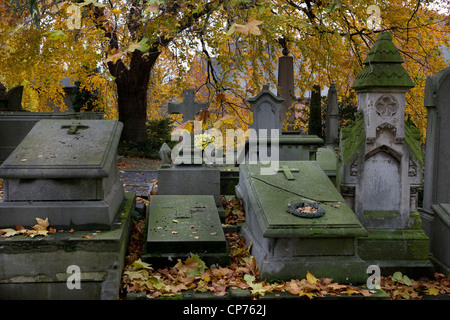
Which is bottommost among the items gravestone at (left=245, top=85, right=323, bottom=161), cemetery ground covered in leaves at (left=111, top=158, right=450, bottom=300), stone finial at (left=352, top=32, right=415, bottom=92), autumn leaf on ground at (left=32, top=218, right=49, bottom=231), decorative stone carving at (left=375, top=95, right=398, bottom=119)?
cemetery ground covered in leaves at (left=111, top=158, right=450, bottom=300)

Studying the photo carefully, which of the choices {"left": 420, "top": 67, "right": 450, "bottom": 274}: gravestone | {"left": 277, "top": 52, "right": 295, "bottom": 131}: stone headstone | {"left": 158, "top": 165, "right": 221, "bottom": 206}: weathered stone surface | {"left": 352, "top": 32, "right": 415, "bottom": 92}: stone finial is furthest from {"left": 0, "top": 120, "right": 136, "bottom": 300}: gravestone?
{"left": 277, "top": 52, "right": 295, "bottom": 131}: stone headstone

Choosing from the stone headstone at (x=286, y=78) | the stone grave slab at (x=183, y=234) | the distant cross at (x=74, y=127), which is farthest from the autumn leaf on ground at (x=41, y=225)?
the stone headstone at (x=286, y=78)

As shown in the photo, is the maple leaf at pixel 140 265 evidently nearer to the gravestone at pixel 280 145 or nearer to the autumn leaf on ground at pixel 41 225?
the autumn leaf on ground at pixel 41 225

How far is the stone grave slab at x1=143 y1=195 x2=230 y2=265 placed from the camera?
5266mm

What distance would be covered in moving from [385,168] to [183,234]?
297cm

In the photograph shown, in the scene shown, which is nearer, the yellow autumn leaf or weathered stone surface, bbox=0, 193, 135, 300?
weathered stone surface, bbox=0, 193, 135, 300

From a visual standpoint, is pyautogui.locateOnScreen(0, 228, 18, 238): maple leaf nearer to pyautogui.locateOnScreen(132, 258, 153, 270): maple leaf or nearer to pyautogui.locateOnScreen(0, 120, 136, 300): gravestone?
pyautogui.locateOnScreen(0, 120, 136, 300): gravestone

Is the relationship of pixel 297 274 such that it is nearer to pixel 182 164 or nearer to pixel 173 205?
pixel 173 205

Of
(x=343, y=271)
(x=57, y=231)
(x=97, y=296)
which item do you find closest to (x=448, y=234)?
(x=343, y=271)

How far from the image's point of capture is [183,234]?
546 cm

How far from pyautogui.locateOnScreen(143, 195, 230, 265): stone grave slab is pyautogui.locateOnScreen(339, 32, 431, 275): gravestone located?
1.97 m

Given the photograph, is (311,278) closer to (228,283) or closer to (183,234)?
(228,283)

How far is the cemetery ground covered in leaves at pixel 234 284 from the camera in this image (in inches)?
184

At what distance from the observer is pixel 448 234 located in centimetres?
614
